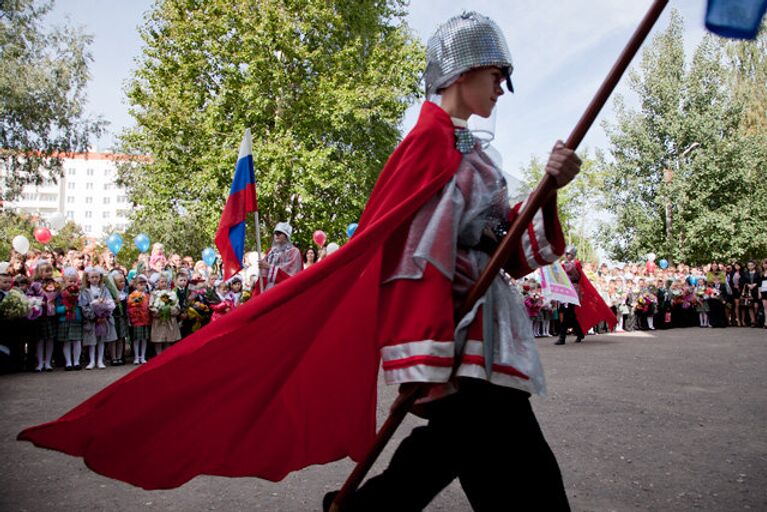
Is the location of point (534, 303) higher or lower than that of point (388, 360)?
higher

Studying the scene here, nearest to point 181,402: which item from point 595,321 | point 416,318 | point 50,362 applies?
point 416,318

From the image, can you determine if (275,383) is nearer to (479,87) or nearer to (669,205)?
(479,87)

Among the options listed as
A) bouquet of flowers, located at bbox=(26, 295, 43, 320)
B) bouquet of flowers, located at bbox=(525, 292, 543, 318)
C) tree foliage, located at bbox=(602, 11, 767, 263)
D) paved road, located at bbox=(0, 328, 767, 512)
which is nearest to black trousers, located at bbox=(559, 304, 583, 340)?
bouquet of flowers, located at bbox=(525, 292, 543, 318)

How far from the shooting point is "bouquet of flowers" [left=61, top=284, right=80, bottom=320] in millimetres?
10180

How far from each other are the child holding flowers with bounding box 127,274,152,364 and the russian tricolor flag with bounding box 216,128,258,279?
3772mm

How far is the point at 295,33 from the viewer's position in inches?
879

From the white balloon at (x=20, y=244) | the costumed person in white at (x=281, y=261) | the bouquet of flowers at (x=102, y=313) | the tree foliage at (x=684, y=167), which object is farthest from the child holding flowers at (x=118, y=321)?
the tree foliage at (x=684, y=167)

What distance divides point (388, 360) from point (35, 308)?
983 cm

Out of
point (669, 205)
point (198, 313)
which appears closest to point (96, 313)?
point (198, 313)

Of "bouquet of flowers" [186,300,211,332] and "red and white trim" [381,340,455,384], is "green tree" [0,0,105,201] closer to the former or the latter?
"bouquet of flowers" [186,300,211,332]

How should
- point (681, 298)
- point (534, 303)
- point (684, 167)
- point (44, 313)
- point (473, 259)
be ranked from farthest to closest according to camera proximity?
point (684, 167), point (681, 298), point (534, 303), point (44, 313), point (473, 259)

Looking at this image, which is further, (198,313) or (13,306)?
(198,313)

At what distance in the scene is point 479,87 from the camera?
221cm

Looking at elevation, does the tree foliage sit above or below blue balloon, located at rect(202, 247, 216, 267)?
above
